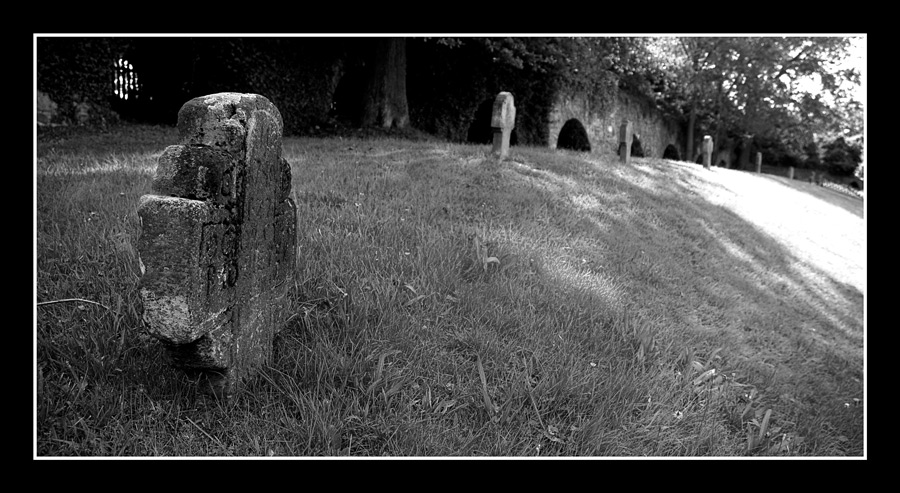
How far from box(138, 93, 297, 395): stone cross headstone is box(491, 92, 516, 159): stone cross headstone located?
236 inches

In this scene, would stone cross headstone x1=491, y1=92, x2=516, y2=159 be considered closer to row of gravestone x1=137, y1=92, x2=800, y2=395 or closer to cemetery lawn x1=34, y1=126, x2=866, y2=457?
cemetery lawn x1=34, y1=126, x2=866, y2=457

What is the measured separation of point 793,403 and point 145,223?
13.2 feet

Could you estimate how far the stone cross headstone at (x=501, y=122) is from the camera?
823cm

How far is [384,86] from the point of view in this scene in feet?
42.5

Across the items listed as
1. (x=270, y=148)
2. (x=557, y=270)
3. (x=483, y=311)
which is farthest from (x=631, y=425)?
(x=270, y=148)

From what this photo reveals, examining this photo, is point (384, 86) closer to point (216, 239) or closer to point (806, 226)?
point (806, 226)

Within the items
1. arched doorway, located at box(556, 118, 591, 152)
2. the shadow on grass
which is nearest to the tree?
arched doorway, located at box(556, 118, 591, 152)

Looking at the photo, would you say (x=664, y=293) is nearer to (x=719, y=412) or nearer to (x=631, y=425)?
(x=719, y=412)

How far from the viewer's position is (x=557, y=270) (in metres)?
4.17

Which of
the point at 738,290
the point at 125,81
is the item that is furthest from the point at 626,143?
the point at 125,81

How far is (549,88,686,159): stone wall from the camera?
60.6 ft

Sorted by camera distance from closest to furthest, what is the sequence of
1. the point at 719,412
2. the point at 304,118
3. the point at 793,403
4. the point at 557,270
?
1. the point at 719,412
2. the point at 793,403
3. the point at 557,270
4. the point at 304,118

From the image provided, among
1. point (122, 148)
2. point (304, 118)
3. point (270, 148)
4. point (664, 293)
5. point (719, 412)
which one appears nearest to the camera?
point (270, 148)

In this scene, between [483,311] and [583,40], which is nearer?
[483,311]
